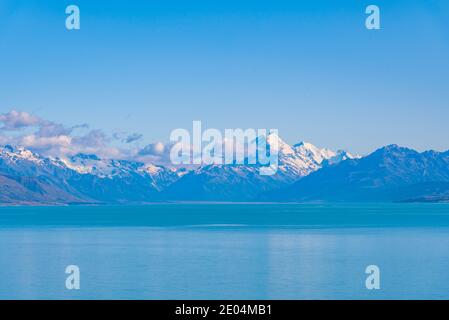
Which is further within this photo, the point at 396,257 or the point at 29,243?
the point at 29,243

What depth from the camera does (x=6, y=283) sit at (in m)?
86.0

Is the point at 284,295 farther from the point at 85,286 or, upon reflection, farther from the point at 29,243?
the point at 29,243

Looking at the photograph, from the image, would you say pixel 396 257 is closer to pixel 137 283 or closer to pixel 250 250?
pixel 250 250

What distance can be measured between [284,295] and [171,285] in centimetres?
1452

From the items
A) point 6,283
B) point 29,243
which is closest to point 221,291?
point 6,283

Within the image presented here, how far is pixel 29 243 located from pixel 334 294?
95175 mm

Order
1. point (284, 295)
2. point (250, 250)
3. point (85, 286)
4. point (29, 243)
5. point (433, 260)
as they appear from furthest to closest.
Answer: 1. point (29, 243)
2. point (250, 250)
3. point (433, 260)
4. point (85, 286)
5. point (284, 295)

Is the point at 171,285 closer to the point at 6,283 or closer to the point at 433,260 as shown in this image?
the point at 6,283
